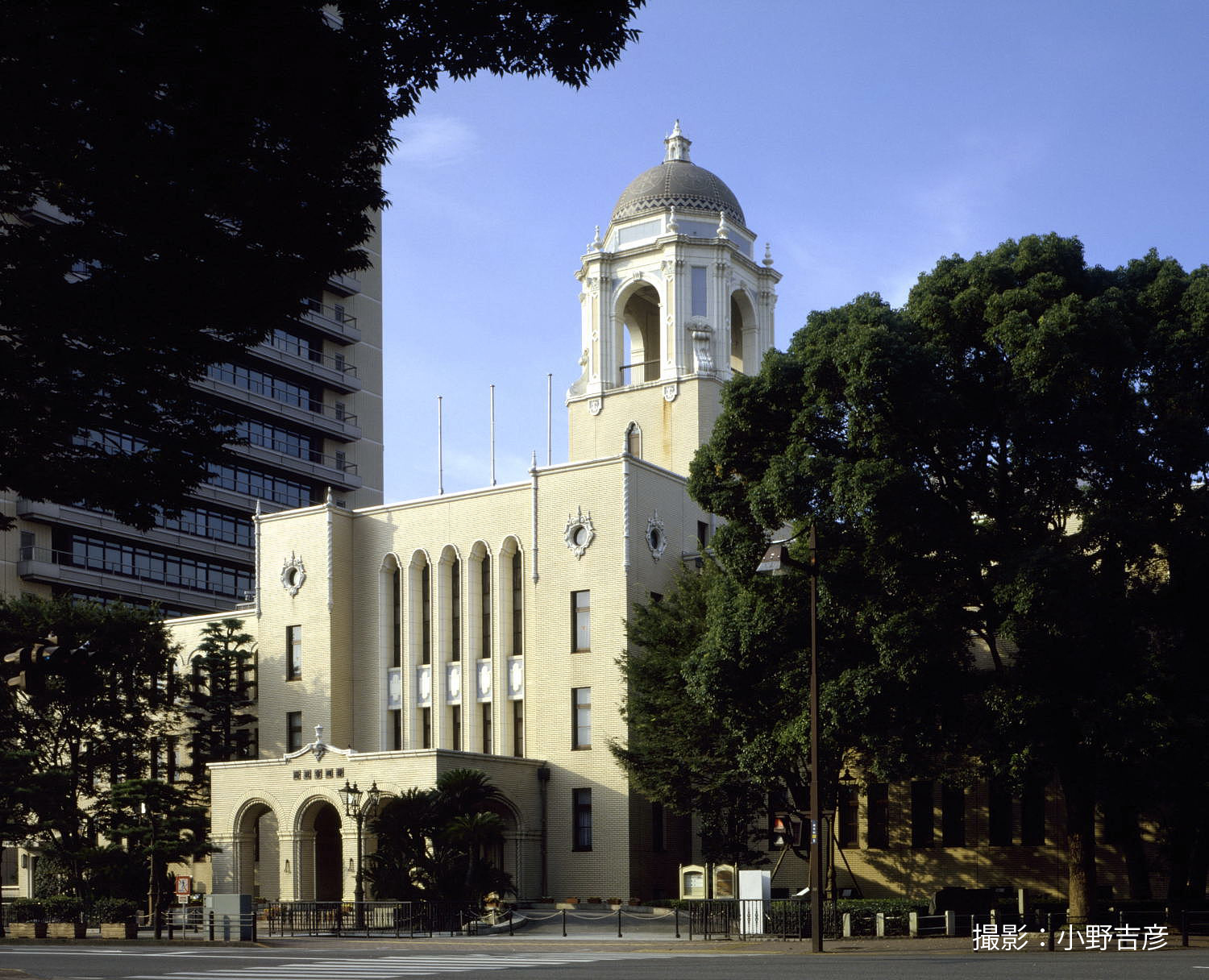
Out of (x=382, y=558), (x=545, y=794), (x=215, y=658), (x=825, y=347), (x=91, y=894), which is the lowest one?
(x=91, y=894)

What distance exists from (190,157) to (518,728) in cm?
4190

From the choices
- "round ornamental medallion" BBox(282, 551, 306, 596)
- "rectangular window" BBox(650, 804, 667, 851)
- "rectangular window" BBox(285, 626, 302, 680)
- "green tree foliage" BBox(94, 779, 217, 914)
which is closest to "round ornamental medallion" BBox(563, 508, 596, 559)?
"rectangular window" BBox(650, 804, 667, 851)

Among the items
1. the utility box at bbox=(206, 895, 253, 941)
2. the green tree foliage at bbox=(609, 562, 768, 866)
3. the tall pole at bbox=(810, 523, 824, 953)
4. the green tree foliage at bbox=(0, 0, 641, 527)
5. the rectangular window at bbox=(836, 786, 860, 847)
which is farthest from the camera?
the rectangular window at bbox=(836, 786, 860, 847)

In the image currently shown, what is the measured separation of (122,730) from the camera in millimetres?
54500

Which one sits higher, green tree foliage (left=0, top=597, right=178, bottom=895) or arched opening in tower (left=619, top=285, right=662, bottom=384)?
arched opening in tower (left=619, top=285, right=662, bottom=384)

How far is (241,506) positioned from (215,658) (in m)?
28.0

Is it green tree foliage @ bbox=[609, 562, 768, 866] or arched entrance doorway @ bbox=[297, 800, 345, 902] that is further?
arched entrance doorway @ bbox=[297, 800, 345, 902]

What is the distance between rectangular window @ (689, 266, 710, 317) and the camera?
2445 inches

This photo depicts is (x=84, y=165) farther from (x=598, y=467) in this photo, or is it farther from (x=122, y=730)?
(x=122, y=730)

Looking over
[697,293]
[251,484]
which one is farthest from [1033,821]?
[251,484]

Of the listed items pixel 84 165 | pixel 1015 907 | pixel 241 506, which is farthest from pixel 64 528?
pixel 84 165

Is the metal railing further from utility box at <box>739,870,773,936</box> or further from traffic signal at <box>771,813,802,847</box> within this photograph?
traffic signal at <box>771,813,802,847</box>

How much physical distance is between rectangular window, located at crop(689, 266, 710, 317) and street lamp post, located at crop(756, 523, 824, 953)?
1157 inches

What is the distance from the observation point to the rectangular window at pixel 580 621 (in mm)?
50500
